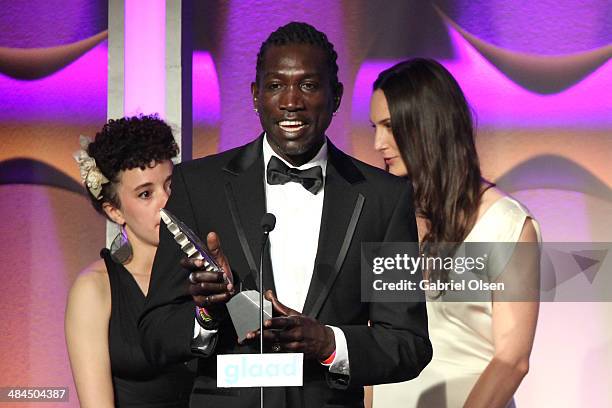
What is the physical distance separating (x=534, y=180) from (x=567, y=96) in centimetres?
35

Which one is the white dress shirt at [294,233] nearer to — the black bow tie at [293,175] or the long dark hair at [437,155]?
the black bow tie at [293,175]

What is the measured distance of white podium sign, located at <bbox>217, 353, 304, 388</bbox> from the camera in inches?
88.7

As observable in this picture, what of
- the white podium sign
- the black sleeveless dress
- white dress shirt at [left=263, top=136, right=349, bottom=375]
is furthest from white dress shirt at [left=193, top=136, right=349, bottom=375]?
the black sleeveless dress

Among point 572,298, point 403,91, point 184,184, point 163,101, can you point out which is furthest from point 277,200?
point 572,298

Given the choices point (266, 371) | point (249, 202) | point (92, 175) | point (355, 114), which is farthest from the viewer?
point (355, 114)

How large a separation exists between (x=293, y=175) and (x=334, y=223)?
174 millimetres

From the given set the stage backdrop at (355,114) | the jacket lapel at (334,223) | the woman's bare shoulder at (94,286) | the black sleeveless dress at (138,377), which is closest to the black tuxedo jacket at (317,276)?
the jacket lapel at (334,223)

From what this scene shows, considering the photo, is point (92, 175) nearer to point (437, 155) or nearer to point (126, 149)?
point (126, 149)

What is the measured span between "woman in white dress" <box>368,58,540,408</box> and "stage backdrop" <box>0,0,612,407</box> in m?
0.42

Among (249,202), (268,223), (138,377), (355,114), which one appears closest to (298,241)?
(249,202)

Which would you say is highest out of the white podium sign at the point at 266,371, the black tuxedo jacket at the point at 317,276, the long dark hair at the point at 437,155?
the long dark hair at the point at 437,155

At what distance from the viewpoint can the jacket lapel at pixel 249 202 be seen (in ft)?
8.37

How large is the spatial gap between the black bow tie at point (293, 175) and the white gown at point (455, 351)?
1102 millimetres

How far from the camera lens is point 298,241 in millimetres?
2693
